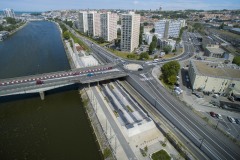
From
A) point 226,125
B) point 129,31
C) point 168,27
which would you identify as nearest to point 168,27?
point 168,27

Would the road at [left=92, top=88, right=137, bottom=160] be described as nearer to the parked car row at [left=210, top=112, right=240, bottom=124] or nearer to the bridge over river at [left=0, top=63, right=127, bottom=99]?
the bridge over river at [left=0, top=63, right=127, bottom=99]

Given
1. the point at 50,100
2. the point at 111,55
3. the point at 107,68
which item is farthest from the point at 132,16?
the point at 50,100

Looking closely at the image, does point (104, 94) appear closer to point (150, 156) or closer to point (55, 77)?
point (55, 77)

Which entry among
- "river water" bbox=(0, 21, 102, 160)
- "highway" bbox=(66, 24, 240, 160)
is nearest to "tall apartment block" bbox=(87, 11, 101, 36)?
"river water" bbox=(0, 21, 102, 160)

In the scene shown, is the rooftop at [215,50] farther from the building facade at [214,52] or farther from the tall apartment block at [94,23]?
the tall apartment block at [94,23]

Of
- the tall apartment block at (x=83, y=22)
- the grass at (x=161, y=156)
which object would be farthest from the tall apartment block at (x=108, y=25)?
the grass at (x=161, y=156)
